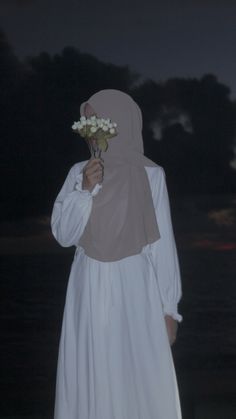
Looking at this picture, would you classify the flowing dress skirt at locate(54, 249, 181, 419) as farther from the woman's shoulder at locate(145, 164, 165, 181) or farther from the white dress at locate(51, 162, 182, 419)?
the woman's shoulder at locate(145, 164, 165, 181)

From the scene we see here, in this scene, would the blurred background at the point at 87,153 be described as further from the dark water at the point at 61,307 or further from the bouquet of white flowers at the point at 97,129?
the bouquet of white flowers at the point at 97,129

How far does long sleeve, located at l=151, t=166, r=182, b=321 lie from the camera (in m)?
2.18

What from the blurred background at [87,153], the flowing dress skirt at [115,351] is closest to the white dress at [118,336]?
the flowing dress skirt at [115,351]

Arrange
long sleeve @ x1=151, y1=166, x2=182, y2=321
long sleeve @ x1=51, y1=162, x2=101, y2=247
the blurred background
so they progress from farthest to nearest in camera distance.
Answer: the blurred background, long sleeve @ x1=151, y1=166, x2=182, y2=321, long sleeve @ x1=51, y1=162, x2=101, y2=247

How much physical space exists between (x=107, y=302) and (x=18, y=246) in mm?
3714

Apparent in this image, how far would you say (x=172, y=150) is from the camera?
559 cm

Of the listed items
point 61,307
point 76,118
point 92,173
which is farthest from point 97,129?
point 61,307

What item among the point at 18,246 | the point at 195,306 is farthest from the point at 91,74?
the point at 195,306

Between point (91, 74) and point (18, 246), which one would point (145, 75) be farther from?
point (18, 246)

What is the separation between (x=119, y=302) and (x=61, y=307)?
3583 mm

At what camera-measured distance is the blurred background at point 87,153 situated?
5430 millimetres

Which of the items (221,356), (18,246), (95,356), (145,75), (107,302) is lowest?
(221,356)

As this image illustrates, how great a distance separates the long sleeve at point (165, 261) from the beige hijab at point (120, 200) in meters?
0.03

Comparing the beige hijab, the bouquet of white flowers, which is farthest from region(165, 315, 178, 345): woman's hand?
the bouquet of white flowers
